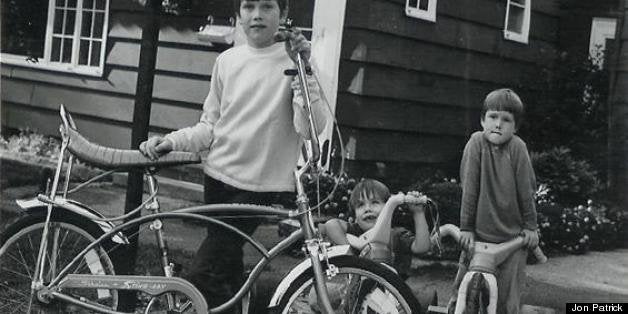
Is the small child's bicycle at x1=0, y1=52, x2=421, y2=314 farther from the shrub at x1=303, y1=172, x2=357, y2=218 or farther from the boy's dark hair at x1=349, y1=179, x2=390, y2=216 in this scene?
the shrub at x1=303, y1=172, x2=357, y2=218

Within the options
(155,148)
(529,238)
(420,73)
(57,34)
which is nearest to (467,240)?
(529,238)

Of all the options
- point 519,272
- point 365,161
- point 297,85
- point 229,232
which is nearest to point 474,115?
point 365,161

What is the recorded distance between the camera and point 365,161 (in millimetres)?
3189

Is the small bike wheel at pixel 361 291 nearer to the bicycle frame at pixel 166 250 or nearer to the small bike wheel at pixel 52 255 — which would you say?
the bicycle frame at pixel 166 250

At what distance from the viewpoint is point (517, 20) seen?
324 cm

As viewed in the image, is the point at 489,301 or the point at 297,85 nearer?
the point at 297,85

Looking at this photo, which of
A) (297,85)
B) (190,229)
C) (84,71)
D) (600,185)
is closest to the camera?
(297,85)

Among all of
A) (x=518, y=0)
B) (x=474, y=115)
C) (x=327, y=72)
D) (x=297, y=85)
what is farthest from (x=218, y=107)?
(x=518, y=0)

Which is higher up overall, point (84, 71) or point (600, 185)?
point (84, 71)

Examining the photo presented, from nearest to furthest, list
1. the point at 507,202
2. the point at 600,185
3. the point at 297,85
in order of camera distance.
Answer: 1. the point at 297,85
2. the point at 507,202
3. the point at 600,185

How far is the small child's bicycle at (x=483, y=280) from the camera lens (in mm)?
2525

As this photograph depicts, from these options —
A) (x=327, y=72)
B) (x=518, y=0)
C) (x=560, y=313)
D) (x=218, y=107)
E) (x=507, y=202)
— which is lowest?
(x=560, y=313)

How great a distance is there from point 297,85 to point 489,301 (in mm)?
1057

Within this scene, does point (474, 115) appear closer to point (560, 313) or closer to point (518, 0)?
point (518, 0)
